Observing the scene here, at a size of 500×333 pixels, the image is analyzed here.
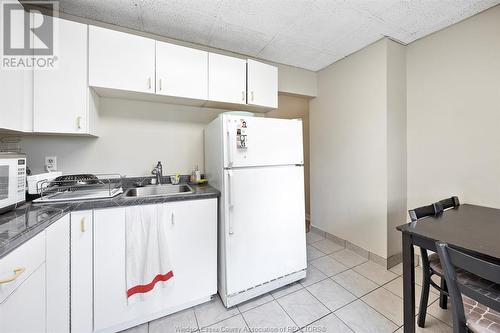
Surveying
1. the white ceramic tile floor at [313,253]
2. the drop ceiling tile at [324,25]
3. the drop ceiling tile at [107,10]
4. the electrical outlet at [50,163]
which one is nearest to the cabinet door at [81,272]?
the electrical outlet at [50,163]

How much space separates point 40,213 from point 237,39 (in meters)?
2.15

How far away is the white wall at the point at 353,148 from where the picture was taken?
222 centimetres

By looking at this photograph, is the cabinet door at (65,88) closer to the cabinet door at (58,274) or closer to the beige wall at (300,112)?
the cabinet door at (58,274)

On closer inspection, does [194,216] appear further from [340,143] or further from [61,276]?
[340,143]

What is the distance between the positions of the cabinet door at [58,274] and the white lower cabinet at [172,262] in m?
0.15

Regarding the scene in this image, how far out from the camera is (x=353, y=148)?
2.51m

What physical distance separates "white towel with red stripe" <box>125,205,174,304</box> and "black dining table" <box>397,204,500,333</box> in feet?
5.08

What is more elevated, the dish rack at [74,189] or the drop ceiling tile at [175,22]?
the drop ceiling tile at [175,22]

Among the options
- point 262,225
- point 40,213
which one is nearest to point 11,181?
point 40,213

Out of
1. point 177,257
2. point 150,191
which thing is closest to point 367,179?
point 177,257

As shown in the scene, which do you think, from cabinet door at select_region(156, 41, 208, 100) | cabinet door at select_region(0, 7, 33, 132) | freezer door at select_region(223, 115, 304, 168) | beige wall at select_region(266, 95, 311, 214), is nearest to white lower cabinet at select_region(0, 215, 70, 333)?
cabinet door at select_region(0, 7, 33, 132)

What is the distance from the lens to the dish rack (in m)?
1.42

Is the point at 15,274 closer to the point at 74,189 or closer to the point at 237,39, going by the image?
the point at 74,189

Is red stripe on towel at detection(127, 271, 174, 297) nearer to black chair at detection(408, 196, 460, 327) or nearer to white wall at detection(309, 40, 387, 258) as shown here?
black chair at detection(408, 196, 460, 327)
